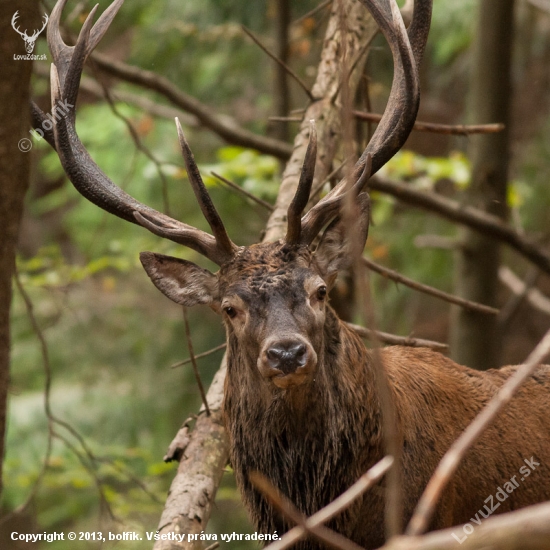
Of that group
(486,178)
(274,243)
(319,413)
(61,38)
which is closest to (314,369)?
(319,413)

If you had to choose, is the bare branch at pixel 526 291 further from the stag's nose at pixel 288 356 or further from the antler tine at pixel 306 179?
the stag's nose at pixel 288 356

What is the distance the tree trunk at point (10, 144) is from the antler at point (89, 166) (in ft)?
6.10

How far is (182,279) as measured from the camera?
4.68 meters

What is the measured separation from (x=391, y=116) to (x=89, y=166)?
177 cm

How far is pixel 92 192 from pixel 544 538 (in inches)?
145

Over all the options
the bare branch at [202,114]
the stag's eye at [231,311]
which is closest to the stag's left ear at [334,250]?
the stag's eye at [231,311]

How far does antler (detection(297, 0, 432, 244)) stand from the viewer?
431 centimetres

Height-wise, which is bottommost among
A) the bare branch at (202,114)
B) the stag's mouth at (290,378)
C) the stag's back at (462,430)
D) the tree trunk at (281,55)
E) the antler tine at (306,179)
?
the stag's back at (462,430)

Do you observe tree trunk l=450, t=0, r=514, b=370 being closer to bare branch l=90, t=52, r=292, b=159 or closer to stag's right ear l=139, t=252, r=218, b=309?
bare branch l=90, t=52, r=292, b=159

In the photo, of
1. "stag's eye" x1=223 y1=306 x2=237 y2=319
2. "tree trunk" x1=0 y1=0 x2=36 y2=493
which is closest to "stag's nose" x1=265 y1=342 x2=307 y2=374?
"stag's eye" x1=223 y1=306 x2=237 y2=319

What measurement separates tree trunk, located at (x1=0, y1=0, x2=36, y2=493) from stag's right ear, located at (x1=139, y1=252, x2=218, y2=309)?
7.06 ft

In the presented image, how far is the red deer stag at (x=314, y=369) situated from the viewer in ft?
13.2

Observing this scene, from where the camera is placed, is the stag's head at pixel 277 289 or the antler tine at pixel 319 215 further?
the antler tine at pixel 319 215

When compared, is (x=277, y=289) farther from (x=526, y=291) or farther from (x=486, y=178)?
(x=526, y=291)
